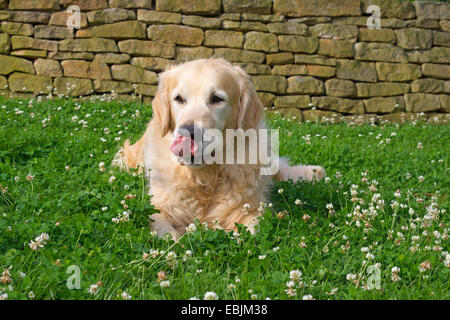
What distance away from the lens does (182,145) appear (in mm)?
3092

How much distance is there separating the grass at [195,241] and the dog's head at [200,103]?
1.64 feet

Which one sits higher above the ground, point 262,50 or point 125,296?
point 262,50

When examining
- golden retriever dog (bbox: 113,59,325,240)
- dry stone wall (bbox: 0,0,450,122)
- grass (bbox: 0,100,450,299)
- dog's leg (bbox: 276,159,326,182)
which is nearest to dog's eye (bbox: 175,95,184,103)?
golden retriever dog (bbox: 113,59,325,240)

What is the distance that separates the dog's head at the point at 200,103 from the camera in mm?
3109

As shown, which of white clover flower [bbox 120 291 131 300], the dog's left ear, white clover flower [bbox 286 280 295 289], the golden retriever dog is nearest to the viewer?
white clover flower [bbox 120 291 131 300]

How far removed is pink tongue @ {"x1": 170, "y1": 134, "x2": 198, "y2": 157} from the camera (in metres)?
3.05

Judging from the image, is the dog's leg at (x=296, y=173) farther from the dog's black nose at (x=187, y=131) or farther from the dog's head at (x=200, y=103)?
the dog's black nose at (x=187, y=131)

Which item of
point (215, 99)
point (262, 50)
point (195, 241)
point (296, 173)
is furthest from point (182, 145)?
point (262, 50)

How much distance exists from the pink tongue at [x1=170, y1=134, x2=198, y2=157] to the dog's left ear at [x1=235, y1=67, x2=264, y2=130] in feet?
1.84

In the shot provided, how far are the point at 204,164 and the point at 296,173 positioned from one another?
1.53 metres

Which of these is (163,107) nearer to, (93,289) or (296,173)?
(296,173)

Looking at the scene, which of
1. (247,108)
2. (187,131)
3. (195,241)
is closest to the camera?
(195,241)

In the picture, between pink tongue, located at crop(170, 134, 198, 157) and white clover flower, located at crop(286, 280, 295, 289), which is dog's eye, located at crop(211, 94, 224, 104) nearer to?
pink tongue, located at crop(170, 134, 198, 157)
